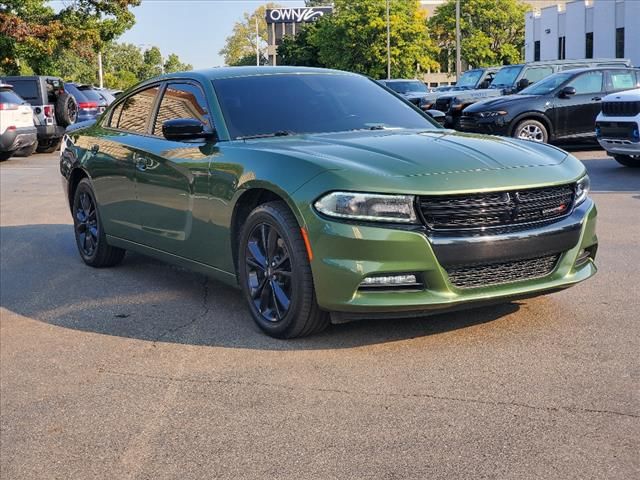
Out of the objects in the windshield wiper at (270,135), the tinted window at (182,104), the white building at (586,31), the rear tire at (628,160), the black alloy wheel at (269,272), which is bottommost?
the rear tire at (628,160)

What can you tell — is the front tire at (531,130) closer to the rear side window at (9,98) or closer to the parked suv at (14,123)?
the parked suv at (14,123)

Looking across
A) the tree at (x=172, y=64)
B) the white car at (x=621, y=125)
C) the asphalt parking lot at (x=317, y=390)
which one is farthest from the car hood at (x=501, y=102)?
the tree at (x=172, y=64)

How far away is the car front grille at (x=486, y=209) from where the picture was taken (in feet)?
15.9

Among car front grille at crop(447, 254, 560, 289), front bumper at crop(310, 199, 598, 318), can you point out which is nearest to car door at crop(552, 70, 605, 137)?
car front grille at crop(447, 254, 560, 289)

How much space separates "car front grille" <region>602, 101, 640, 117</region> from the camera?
13290mm

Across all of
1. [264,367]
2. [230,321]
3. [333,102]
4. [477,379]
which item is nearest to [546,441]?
[477,379]

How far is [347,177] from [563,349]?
1461 millimetres

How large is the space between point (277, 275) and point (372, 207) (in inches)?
31.3

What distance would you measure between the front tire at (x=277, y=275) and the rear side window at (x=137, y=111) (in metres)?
1.96

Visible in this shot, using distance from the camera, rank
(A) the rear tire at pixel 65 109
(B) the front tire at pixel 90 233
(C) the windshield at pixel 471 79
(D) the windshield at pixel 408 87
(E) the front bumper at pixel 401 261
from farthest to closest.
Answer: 1. (D) the windshield at pixel 408 87
2. (C) the windshield at pixel 471 79
3. (A) the rear tire at pixel 65 109
4. (B) the front tire at pixel 90 233
5. (E) the front bumper at pixel 401 261

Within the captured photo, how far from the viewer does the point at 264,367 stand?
16.2 feet

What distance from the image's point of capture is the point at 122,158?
279 inches

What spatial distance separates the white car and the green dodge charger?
7.30 m

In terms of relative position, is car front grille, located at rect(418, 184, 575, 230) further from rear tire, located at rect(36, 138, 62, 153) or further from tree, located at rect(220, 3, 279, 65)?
tree, located at rect(220, 3, 279, 65)
